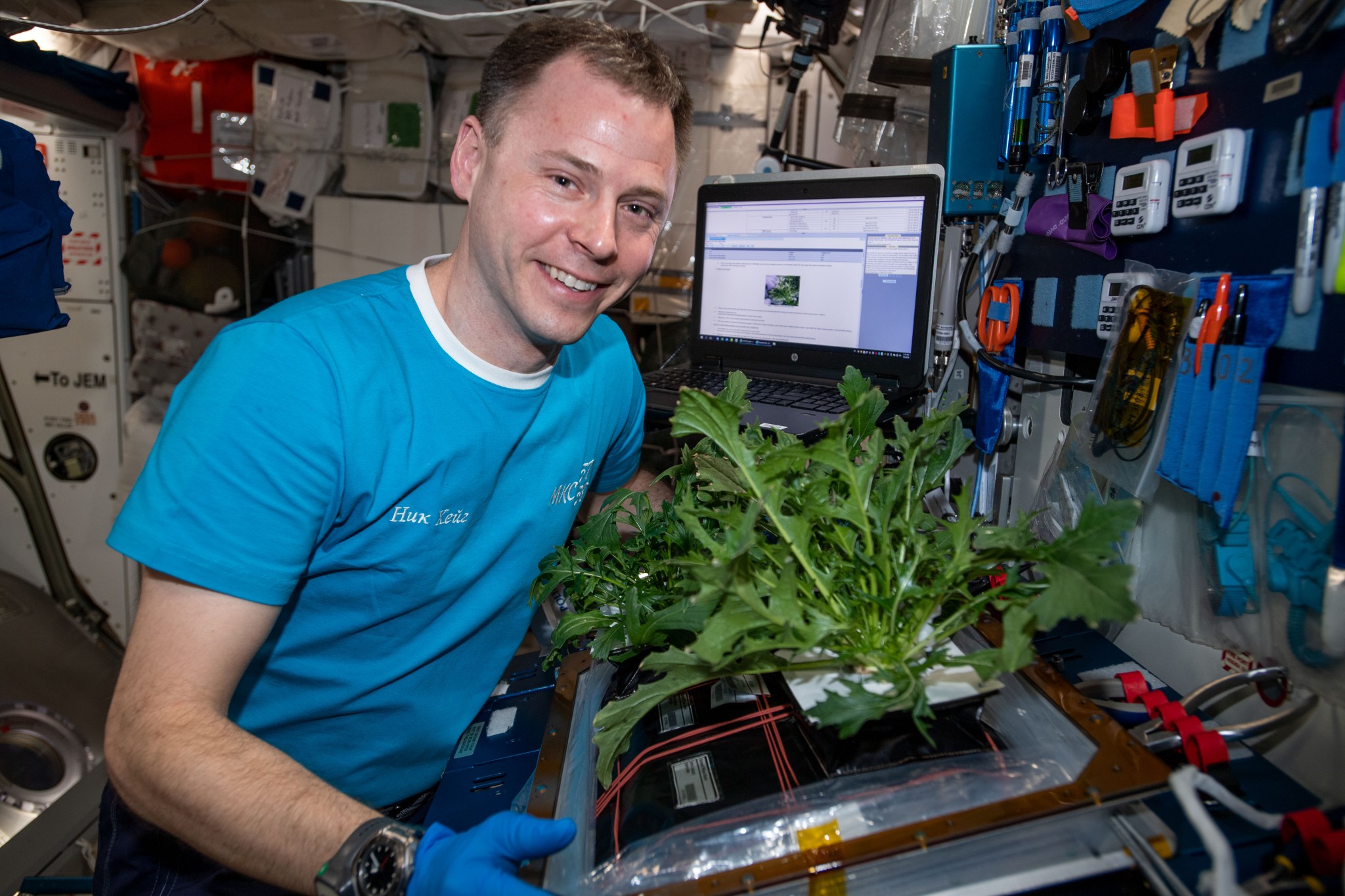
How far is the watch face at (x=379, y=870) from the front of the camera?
0.69m

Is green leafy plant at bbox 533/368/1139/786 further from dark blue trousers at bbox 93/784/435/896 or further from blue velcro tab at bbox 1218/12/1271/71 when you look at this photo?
dark blue trousers at bbox 93/784/435/896

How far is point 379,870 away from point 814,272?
1529mm

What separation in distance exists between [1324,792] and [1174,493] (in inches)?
14.5

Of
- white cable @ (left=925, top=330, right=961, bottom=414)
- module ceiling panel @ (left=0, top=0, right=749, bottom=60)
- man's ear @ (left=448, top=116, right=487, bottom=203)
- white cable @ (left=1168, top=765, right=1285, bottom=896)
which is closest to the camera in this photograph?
white cable @ (left=1168, top=765, right=1285, bottom=896)

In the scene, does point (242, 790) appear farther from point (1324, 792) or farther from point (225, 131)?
point (225, 131)

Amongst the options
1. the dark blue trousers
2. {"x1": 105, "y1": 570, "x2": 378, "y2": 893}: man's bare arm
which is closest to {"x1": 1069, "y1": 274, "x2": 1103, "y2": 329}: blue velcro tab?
{"x1": 105, "y1": 570, "x2": 378, "y2": 893}: man's bare arm

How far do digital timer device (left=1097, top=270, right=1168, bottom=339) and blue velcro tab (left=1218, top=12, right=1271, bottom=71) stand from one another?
261mm

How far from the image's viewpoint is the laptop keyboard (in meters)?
1.59

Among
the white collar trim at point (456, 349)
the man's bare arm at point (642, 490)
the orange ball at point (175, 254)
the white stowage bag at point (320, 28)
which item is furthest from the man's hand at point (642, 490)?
the orange ball at point (175, 254)

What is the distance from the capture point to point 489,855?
667 mm

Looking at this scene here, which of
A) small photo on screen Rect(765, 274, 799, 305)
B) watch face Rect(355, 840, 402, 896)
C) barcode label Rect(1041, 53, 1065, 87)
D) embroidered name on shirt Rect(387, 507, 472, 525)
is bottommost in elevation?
watch face Rect(355, 840, 402, 896)

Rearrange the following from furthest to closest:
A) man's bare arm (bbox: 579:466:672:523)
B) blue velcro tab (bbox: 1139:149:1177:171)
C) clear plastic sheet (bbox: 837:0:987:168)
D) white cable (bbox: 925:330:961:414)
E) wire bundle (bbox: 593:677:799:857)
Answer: clear plastic sheet (bbox: 837:0:987:168), white cable (bbox: 925:330:961:414), man's bare arm (bbox: 579:466:672:523), blue velcro tab (bbox: 1139:149:1177:171), wire bundle (bbox: 593:677:799:857)

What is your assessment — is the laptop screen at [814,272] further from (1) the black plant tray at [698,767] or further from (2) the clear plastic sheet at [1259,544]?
(1) the black plant tray at [698,767]

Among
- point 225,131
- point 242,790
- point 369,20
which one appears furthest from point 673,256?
point 242,790
